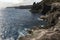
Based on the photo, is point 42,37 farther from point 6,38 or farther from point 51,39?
point 6,38

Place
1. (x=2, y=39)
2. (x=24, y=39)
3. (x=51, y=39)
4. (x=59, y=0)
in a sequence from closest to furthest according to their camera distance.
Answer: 1. (x=51, y=39)
2. (x=24, y=39)
3. (x=2, y=39)
4. (x=59, y=0)

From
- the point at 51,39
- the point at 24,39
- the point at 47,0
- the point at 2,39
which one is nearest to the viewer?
the point at 51,39

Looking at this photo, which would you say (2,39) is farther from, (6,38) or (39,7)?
(39,7)

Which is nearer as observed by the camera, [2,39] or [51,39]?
[51,39]

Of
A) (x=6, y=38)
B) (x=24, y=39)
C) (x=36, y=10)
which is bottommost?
(x=36, y=10)

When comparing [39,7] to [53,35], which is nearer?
[53,35]

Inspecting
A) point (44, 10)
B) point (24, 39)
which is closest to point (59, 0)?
point (44, 10)

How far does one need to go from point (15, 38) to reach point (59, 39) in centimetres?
1811

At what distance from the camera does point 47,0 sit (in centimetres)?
11725

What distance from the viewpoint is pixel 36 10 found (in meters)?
122

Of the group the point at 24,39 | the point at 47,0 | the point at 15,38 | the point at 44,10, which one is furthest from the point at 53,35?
the point at 47,0

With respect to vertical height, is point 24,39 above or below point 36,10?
above

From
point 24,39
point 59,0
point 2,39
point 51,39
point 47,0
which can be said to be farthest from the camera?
point 47,0

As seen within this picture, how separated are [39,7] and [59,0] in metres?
18.9
